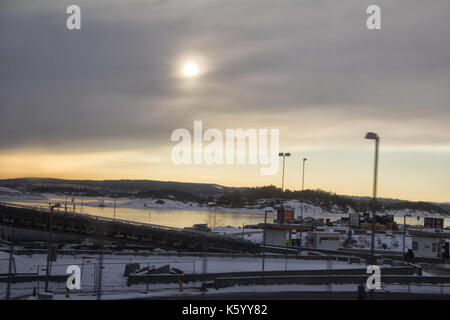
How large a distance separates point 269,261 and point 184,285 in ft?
34.6

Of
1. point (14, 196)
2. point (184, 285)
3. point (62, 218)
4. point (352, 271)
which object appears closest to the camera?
point (184, 285)

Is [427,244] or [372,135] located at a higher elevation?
[372,135]

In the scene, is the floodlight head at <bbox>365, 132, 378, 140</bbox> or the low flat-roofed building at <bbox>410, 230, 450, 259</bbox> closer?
the floodlight head at <bbox>365, 132, 378, 140</bbox>

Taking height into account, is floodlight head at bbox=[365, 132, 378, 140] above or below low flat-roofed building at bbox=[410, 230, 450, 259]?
above

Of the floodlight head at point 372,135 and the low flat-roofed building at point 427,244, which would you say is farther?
the low flat-roofed building at point 427,244

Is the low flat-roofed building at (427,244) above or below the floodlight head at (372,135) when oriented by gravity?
below

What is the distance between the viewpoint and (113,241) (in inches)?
1617

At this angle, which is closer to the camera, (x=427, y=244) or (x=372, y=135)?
(x=372, y=135)
